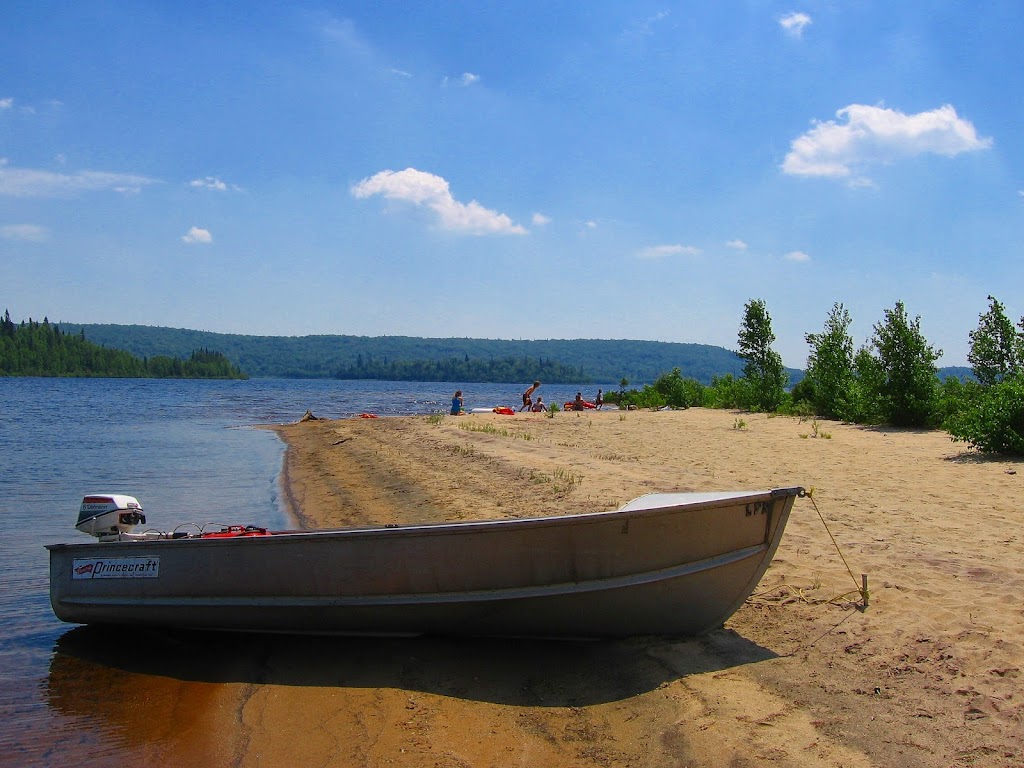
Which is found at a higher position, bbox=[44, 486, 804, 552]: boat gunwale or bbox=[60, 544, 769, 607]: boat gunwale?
bbox=[44, 486, 804, 552]: boat gunwale

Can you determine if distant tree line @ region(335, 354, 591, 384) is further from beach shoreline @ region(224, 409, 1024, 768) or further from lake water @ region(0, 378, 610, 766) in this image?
beach shoreline @ region(224, 409, 1024, 768)

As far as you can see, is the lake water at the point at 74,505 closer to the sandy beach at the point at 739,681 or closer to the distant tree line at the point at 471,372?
the sandy beach at the point at 739,681

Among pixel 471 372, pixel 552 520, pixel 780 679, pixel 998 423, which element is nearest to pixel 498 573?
pixel 552 520

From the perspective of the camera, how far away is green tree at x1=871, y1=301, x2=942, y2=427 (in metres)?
18.2

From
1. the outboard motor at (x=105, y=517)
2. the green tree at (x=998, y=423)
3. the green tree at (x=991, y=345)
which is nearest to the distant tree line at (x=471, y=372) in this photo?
the green tree at (x=991, y=345)

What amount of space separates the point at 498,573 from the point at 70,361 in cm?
13859

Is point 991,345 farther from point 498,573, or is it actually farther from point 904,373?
point 498,573

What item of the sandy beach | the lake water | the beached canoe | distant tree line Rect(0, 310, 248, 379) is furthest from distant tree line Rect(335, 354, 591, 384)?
the beached canoe

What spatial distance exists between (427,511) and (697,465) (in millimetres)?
4988

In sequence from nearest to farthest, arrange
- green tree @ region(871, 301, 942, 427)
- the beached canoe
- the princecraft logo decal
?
1. the beached canoe
2. the princecraft logo decal
3. green tree @ region(871, 301, 942, 427)

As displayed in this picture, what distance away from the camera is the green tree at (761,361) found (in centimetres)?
2728

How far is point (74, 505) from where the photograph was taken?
45.3ft

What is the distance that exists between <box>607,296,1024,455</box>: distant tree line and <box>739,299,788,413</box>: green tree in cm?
4

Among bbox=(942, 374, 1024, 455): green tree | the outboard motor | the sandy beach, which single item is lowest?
the sandy beach
